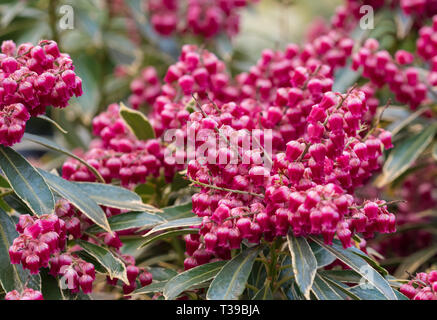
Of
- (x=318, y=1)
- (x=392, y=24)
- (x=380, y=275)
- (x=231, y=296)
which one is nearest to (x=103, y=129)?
(x=231, y=296)

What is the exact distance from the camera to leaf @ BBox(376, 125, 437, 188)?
1689 mm

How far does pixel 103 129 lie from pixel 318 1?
119 inches

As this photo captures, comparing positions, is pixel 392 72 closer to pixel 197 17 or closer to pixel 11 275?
pixel 197 17

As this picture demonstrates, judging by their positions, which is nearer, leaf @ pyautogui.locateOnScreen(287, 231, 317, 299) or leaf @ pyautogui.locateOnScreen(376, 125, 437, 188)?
leaf @ pyautogui.locateOnScreen(287, 231, 317, 299)

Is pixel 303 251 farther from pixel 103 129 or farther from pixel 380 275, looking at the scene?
pixel 103 129

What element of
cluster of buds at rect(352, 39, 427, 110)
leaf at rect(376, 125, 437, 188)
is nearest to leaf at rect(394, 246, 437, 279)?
leaf at rect(376, 125, 437, 188)

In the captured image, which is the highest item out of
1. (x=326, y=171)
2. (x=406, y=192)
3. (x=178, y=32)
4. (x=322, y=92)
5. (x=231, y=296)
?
(x=178, y=32)

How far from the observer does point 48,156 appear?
8.25ft

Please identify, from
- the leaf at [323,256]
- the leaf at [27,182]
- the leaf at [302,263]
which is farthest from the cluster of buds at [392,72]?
the leaf at [27,182]

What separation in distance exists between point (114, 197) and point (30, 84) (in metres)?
0.33

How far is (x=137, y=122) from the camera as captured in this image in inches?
60.7

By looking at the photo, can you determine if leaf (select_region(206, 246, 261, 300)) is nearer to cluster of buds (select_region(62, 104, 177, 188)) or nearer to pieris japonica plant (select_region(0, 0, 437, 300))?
pieris japonica plant (select_region(0, 0, 437, 300))

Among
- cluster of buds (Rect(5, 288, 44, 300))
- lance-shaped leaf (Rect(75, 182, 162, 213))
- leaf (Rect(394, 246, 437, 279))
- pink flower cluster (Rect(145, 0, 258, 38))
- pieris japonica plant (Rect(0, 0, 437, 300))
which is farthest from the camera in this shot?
pink flower cluster (Rect(145, 0, 258, 38))

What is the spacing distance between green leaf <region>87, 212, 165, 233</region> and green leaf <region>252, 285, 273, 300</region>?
273 mm
